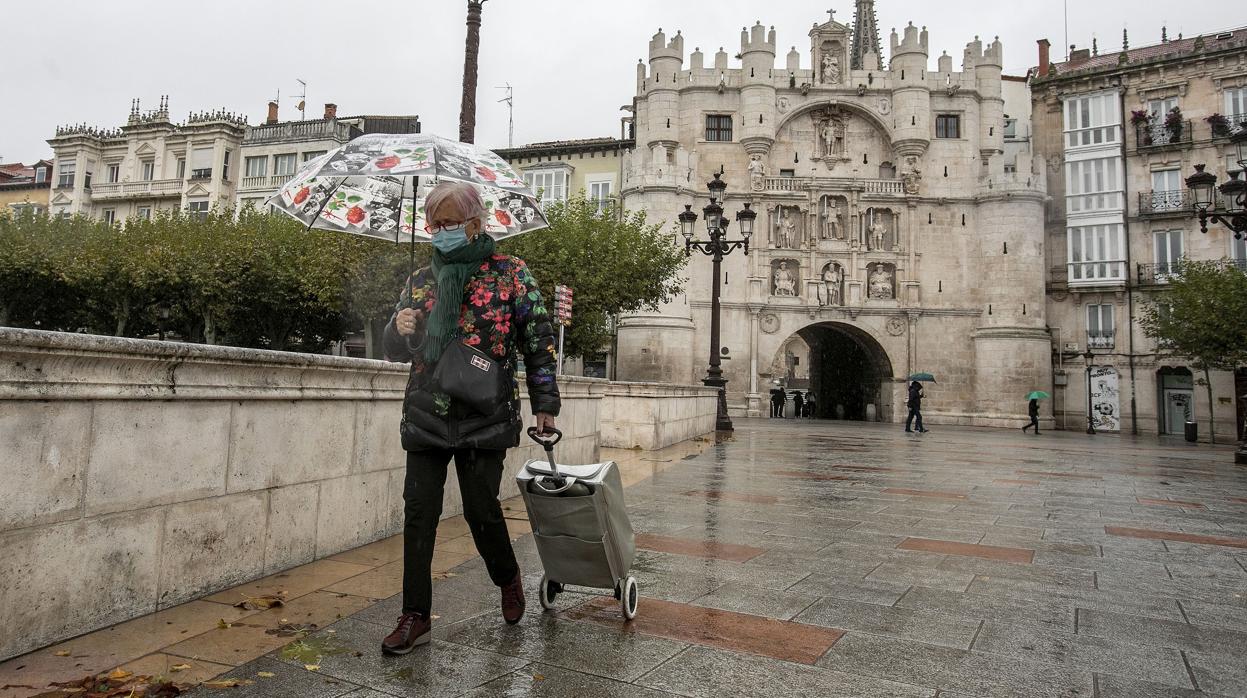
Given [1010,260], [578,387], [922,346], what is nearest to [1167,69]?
[1010,260]

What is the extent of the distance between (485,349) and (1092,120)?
41.2m

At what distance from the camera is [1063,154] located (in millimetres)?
36469

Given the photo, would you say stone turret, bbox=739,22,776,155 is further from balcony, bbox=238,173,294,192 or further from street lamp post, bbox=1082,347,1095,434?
balcony, bbox=238,173,294,192

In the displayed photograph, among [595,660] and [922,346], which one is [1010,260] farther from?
[595,660]

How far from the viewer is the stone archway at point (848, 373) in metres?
36.0

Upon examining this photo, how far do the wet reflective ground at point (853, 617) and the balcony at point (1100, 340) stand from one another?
32.0 m

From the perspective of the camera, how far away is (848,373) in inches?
1583

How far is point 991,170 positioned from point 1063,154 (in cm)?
427

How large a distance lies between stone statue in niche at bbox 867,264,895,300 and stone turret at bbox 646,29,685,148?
11.3 m

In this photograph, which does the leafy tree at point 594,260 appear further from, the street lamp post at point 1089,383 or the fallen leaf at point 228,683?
the fallen leaf at point 228,683

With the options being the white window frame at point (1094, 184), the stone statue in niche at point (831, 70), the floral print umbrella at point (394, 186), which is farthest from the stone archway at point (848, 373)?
the floral print umbrella at point (394, 186)

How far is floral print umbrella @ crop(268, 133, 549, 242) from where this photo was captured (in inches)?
183

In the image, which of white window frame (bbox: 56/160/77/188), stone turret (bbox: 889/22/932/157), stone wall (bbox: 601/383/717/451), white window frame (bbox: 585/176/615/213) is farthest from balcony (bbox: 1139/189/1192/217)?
white window frame (bbox: 56/160/77/188)

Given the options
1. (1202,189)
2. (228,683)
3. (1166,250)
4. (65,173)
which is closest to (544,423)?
(228,683)
